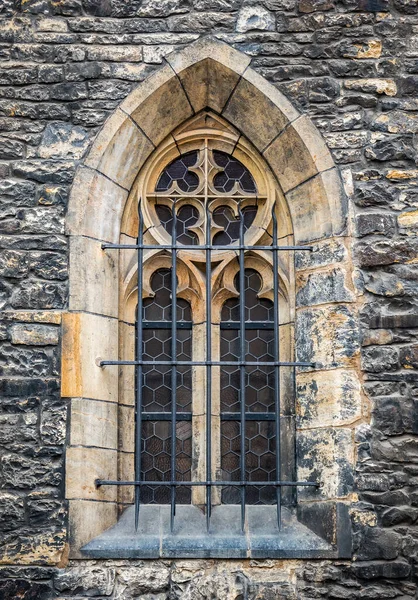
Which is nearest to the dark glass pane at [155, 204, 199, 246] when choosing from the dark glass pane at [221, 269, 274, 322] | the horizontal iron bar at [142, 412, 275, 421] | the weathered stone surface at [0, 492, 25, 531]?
the dark glass pane at [221, 269, 274, 322]

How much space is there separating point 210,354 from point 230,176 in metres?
1.30

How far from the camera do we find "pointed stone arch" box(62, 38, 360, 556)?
554 centimetres

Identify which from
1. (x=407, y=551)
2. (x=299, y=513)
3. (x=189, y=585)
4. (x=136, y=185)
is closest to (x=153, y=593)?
(x=189, y=585)

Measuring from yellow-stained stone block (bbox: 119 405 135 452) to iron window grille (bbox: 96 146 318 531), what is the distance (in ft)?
0.16

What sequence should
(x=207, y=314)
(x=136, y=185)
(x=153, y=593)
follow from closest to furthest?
(x=153, y=593)
(x=207, y=314)
(x=136, y=185)

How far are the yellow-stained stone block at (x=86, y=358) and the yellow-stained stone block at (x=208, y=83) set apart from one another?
1.60 metres

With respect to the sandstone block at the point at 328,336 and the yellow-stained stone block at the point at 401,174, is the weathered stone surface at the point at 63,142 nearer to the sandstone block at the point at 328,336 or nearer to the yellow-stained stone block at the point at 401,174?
the sandstone block at the point at 328,336

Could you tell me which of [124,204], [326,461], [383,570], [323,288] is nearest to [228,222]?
[124,204]

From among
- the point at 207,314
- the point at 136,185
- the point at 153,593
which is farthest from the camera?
the point at 136,185

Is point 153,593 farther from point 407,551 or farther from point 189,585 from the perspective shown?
point 407,551

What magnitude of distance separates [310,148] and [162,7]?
1.33 meters

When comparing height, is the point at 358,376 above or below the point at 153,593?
above

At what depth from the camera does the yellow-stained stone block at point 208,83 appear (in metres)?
5.97

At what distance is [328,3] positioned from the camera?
19.7 feet
